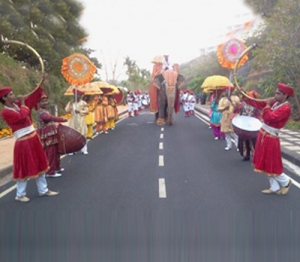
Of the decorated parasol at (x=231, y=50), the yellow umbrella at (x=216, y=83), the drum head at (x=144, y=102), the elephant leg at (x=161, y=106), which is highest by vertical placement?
the decorated parasol at (x=231, y=50)

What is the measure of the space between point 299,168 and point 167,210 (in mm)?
4640

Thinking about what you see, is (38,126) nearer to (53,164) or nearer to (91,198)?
(53,164)

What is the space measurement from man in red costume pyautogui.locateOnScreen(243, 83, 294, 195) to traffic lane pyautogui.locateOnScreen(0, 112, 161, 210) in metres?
1.92

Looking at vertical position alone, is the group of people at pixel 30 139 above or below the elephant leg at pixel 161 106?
above

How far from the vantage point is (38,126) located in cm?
899

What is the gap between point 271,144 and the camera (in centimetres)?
739

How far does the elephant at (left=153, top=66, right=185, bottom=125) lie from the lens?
66.2 ft

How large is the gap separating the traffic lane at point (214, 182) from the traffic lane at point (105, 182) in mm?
428

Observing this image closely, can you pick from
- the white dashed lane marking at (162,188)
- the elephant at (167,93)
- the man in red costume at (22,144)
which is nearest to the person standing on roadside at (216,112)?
the elephant at (167,93)

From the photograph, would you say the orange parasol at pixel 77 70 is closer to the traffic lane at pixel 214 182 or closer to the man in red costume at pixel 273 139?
the traffic lane at pixel 214 182

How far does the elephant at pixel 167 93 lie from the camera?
20.2 meters

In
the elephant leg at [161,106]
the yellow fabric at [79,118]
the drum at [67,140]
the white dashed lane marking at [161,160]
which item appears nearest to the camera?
the drum at [67,140]

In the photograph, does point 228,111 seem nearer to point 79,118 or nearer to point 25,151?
point 79,118

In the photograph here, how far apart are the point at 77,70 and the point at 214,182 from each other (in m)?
5.11
